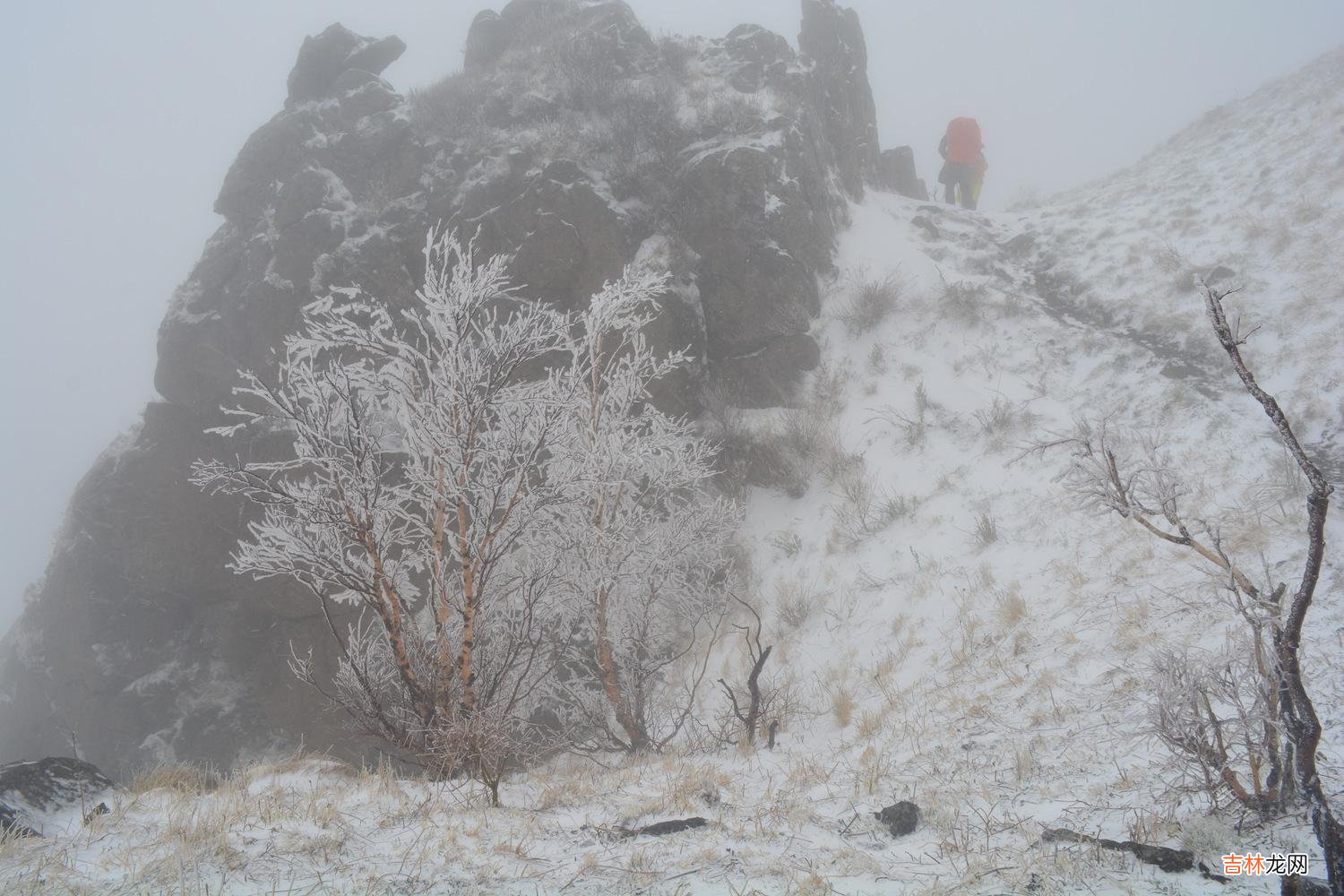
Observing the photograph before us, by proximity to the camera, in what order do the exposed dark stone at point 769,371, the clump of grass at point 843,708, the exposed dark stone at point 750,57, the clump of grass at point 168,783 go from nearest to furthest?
the clump of grass at point 168,783 → the clump of grass at point 843,708 → the exposed dark stone at point 769,371 → the exposed dark stone at point 750,57

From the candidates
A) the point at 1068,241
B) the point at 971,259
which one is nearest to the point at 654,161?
the point at 971,259

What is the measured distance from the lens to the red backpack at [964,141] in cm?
1964

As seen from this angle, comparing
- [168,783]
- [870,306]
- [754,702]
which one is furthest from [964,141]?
[168,783]

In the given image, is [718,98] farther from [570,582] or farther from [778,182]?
[570,582]

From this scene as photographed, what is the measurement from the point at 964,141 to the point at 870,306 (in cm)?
901

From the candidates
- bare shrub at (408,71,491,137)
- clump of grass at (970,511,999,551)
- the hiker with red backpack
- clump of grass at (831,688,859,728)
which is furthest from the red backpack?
clump of grass at (831,688,859,728)

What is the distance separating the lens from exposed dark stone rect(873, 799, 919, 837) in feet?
12.3

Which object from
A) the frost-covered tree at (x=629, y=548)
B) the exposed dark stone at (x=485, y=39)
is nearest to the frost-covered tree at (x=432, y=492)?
the frost-covered tree at (x=629, y=548)

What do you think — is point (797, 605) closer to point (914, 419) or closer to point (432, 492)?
point (914, 419)

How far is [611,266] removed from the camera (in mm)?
13875

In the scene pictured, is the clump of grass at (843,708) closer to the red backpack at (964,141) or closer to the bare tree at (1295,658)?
the bare tree at (1295,658)

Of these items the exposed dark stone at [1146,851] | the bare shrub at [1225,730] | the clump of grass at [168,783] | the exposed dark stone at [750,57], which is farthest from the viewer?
the exposed dark stone at [750,57]

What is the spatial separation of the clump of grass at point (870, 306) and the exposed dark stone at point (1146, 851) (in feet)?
40.5

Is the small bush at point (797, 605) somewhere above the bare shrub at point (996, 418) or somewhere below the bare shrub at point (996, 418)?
below
